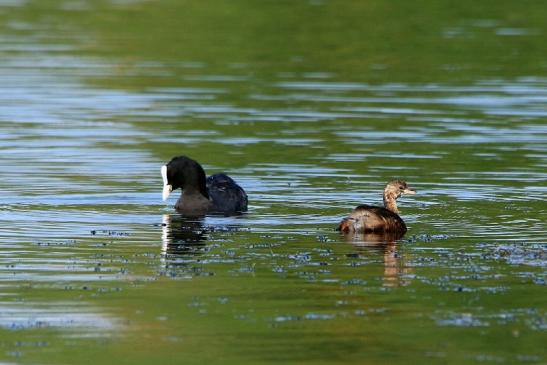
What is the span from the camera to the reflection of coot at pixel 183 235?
50.4 feet

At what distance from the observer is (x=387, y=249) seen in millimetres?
15281

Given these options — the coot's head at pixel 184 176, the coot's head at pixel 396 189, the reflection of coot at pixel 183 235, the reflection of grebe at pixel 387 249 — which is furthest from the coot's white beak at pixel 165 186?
the reflection of grebe at pixel 387 249

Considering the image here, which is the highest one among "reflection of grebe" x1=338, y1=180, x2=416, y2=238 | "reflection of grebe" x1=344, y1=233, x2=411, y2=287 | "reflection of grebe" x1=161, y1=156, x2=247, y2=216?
"reflection of grebe" x1=161, y1=156, x2=247, y2=216

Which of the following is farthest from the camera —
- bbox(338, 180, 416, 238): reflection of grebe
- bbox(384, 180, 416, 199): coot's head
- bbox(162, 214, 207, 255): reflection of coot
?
bbox(384, 180, 416, 199): coot's head

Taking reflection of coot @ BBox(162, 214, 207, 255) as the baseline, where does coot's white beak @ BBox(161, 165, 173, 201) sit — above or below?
above

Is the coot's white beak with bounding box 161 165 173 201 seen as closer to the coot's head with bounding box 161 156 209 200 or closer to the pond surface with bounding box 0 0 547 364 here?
the coot's head with bounding box 161 156 209 200

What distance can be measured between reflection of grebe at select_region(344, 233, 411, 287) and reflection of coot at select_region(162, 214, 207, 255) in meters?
1.63

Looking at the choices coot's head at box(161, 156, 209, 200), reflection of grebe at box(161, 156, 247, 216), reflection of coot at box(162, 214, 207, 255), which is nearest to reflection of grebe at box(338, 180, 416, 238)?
reflection of coot at box(162, 214, 207, 255)

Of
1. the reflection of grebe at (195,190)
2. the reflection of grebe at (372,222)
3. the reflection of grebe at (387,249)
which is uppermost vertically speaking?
the reflection of grebe at (195,190)

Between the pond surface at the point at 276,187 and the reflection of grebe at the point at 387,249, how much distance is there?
5 cm

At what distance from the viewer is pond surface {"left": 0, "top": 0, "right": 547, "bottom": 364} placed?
11.7 m

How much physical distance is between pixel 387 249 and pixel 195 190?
4147mm

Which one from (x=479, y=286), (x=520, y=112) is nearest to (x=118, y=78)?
(x=520, y=112)

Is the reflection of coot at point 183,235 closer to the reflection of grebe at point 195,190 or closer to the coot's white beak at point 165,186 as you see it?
the coot's white beak at point 165,186
